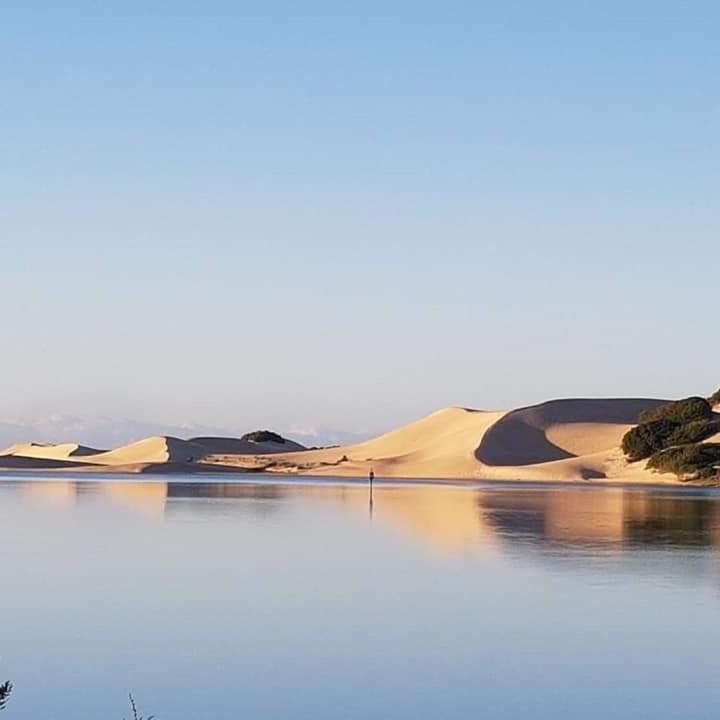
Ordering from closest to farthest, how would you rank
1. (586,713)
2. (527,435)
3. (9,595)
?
(586,713) → (9,595) → (527,435)

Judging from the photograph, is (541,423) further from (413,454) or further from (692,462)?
(692,462)

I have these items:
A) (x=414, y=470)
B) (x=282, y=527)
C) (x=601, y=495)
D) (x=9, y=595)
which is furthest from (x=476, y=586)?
(x=414, y=470)

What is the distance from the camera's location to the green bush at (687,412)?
261 feet

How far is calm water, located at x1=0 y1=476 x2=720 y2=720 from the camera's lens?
1112cm

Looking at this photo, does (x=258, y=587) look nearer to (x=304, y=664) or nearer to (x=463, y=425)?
(x=304, y=664)

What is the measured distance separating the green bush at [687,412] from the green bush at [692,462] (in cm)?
537

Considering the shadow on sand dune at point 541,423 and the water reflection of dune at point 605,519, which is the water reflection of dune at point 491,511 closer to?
the water reflection of dune at point 605,519

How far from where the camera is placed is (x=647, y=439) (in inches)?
3127

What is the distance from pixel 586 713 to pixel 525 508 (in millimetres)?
27393

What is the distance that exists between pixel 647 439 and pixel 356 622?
66535mm

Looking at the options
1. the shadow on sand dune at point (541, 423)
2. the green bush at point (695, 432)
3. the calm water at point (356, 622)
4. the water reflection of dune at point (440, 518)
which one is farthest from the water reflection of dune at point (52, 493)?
the shadow on sand dune at point (541, 423)

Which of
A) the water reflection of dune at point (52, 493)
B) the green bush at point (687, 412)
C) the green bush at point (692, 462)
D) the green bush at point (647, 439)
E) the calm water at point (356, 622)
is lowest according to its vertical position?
the calm water at point (356, 622)

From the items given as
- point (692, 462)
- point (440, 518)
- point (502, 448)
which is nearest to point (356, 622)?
point (440, 518)

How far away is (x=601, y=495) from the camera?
50.6m
